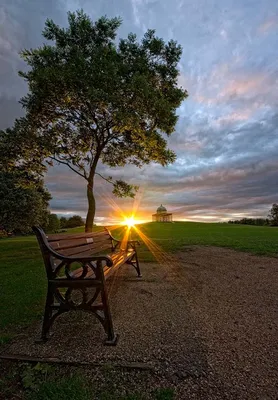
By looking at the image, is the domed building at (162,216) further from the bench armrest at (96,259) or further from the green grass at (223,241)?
the bench armrest at (96,259)

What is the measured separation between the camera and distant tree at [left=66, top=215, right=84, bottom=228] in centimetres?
6294

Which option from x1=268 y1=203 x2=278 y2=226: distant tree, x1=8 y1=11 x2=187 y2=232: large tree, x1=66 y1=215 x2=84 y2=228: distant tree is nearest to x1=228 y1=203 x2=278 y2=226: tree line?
x1=268 y1=203 x2=278 y2=226: distant tree

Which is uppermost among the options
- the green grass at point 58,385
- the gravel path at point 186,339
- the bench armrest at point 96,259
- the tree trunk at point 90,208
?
the tree trunk at point 90,208

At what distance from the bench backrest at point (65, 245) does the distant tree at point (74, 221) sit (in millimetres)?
58239

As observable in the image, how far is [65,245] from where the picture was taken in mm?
4422

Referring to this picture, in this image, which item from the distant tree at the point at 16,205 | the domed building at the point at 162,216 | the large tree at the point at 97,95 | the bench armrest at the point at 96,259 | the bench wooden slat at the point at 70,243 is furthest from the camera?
the domed building at the point at 162,216

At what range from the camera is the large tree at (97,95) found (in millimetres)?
11742

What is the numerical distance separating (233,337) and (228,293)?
7.55 ft

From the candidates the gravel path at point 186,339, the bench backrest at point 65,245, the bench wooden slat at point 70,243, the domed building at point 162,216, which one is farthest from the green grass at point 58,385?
the domed building at point 162,216

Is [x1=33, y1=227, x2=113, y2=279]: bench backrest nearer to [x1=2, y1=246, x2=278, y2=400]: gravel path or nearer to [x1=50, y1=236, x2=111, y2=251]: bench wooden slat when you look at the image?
[x1=50, y1=236, x2=111, y2=251]: bench wooden slat

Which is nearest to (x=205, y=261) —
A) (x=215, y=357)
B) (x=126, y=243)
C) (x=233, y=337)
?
(x=126, y=243)

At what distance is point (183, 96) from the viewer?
14828 millimetres

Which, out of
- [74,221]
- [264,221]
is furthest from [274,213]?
[74,221]

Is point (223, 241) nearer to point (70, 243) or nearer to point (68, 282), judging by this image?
point (70, 243)
